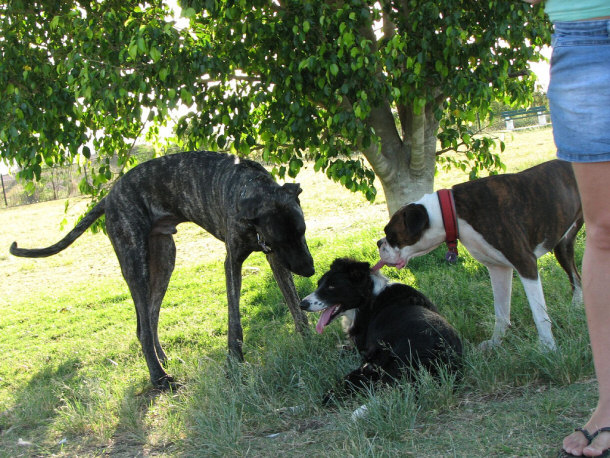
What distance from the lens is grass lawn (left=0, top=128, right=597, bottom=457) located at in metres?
3.38

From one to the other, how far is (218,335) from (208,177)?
2.03 metres

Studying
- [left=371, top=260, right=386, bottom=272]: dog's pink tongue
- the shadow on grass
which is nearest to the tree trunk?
[left=371, top=260, right=386, bottom=272]: dog's pink tongue

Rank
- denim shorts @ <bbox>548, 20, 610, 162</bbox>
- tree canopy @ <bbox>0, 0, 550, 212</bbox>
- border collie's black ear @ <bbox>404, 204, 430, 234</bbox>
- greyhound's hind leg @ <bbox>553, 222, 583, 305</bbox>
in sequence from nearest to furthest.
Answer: denim shorts @ <bbox>548, 20, 610, 162</bbox> → border collie's black ear @ <bbox>404, 204, 430, 234</bbox> → greyhound's hind leg @ <bbox>553, 222, 583, 305</bbox> → tree canopy @ <bbox>0, 0, 550, 212</bbox>

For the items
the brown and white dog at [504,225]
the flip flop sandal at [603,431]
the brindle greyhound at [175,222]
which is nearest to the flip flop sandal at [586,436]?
the flip flop sandal at [603,431]

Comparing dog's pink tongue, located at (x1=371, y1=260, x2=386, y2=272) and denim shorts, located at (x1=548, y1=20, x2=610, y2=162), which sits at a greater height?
denim shorts, located at (x1=548, y1=20, x2=610, y2=162)

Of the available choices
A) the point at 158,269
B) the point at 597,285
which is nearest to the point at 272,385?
the point at 158,269

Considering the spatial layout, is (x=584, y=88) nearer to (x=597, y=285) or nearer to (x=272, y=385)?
(x=597, y=285)

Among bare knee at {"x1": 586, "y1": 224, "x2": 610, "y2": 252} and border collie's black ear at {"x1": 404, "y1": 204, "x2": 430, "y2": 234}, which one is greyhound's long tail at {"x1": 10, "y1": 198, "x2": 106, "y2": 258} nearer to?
border collie's black ear at {"x1": 404, "y1": 204, "x2": 430, "y2": 234}

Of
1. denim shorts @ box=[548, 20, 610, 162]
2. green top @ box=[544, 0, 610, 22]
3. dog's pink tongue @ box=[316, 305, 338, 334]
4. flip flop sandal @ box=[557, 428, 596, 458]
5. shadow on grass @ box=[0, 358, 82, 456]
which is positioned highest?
green top @ box=[544, 0, 610, 22]

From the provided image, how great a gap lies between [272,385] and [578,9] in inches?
122

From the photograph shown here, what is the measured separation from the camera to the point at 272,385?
457 cm

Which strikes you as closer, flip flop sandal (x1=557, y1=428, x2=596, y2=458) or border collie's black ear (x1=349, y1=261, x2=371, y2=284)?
flip flop sandal (x1=557, y1=428, x2=596, y2=458)

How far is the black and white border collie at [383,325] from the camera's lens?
13.5 feet

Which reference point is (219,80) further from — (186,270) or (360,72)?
(186,270)
